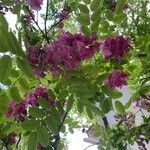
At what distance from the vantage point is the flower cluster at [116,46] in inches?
99.3

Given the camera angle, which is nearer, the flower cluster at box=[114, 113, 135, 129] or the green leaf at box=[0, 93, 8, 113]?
the green leaf at box=[0, 93, 8, 113]

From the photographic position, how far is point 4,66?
1.92m

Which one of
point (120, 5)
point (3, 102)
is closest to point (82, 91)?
point (3, 102)

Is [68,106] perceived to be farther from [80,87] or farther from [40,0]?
[40,0]

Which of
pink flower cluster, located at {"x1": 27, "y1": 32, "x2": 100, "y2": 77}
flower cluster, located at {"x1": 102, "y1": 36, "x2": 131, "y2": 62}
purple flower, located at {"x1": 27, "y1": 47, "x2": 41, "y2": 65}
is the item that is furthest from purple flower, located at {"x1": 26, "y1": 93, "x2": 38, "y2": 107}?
flower cluster, located at {"x1": 102, "y1": 36, "x2": 131, "y2": 62}

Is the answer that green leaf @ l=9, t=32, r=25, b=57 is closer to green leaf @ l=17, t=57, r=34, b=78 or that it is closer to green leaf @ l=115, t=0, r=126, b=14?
green leaf @ l=17, t=57, r=34, b=78

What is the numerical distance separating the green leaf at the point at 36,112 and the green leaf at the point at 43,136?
0.09m

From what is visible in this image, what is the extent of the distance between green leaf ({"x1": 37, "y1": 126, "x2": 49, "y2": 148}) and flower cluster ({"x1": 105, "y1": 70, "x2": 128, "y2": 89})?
2.17ft

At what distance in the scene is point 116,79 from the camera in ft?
8.81

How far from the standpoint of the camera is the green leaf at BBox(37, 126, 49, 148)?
227cm

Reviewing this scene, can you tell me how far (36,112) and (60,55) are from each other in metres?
0.49

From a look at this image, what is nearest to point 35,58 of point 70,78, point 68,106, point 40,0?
point 70,78

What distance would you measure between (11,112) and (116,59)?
877 millimetres

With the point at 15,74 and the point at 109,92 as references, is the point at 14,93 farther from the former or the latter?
the point at 109,92
